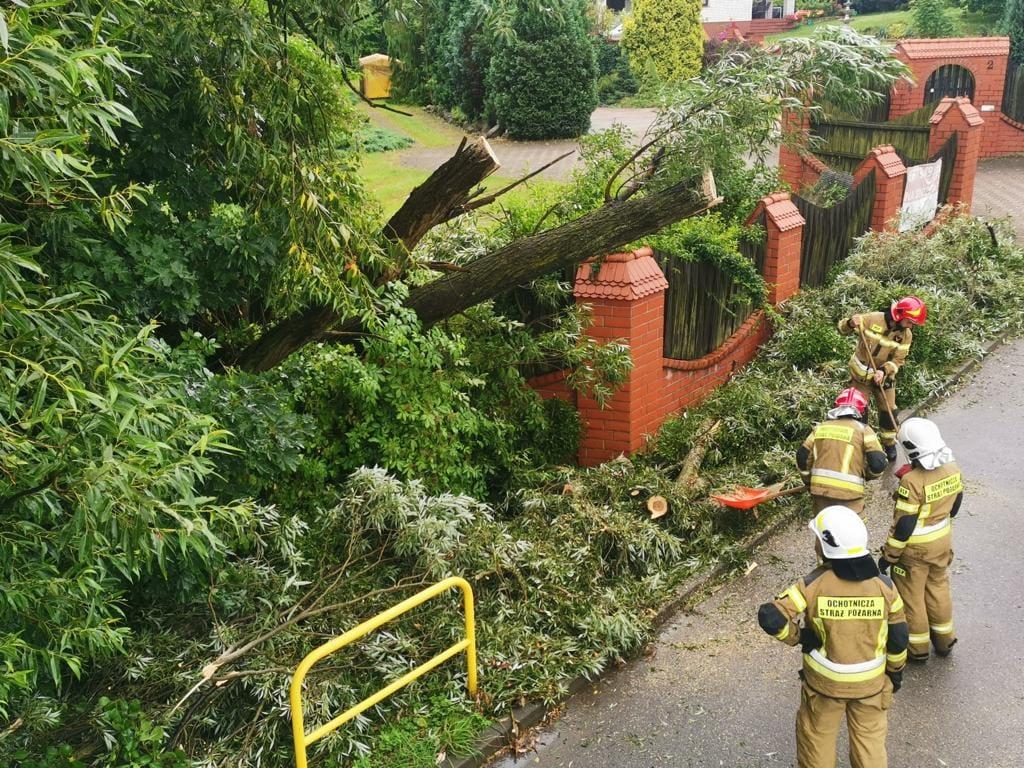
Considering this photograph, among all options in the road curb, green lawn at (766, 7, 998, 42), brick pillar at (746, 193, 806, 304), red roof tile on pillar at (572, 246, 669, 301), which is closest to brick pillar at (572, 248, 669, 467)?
red roof tile on pillar at (572, 246, 669, 301)

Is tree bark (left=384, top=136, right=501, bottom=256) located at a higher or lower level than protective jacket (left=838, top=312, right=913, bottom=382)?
higher

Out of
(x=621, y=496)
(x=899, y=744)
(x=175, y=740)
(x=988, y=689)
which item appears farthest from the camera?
(x=621, y=496)

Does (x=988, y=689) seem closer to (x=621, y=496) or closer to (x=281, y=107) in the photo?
(x=621, y=496)

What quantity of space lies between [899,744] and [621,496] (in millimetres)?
2832

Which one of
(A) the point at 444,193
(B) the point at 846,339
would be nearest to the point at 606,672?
(A) the point at 444,193

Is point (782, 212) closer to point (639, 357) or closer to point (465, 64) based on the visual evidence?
point (639, 357)

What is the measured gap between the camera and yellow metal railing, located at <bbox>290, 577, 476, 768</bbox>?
4.52 meters

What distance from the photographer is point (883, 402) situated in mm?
8711

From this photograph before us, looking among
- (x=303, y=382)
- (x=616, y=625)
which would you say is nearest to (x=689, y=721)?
(x=616, y=625)

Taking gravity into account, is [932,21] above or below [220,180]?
above

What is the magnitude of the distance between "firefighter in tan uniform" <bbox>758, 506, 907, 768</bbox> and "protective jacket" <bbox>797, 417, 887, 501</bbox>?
5.86 ft

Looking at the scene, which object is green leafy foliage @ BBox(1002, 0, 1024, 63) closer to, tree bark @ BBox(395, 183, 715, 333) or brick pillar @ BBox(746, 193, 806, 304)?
brick pillar @ BBox(746, 193, 806, 304)

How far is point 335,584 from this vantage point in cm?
600

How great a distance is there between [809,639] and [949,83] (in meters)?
21.0
